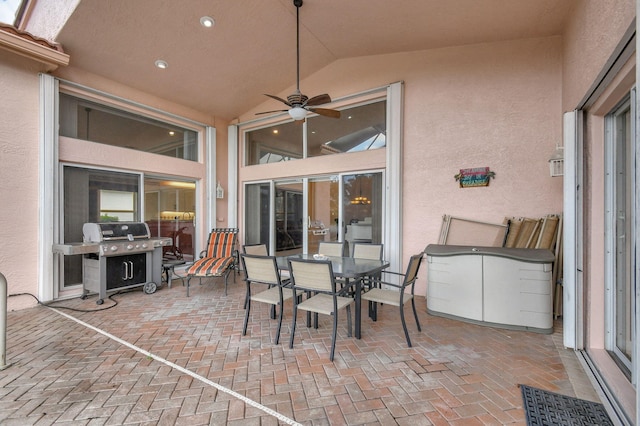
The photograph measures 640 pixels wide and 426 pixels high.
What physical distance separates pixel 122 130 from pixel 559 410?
6721 mm

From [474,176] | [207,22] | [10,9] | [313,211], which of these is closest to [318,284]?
[474,176]

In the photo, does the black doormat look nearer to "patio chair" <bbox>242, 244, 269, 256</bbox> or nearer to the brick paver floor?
the brick paver floor

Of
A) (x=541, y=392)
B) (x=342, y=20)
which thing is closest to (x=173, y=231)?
(x=342, y=20)

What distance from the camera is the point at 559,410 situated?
189 cm

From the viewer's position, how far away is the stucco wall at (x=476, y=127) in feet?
12.4

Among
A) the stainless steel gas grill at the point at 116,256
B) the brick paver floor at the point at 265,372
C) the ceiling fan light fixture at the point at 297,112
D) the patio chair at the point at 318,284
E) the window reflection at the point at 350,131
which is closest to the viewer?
the brick paver floor at the point at 265,372

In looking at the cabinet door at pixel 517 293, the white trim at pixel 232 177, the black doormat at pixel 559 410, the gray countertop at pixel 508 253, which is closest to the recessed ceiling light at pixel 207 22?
the white trim at pixel 232 177

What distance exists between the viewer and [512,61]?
3947mm

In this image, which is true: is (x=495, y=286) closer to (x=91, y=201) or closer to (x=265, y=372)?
(x=265, y=372)

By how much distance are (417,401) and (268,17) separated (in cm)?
495

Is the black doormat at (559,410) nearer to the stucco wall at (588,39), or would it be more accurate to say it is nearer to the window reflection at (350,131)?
the stucco wall at (588,39)

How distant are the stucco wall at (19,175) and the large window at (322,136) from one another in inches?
147

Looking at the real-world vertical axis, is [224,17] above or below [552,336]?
above

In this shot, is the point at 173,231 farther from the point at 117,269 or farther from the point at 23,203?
the point at 23,203
